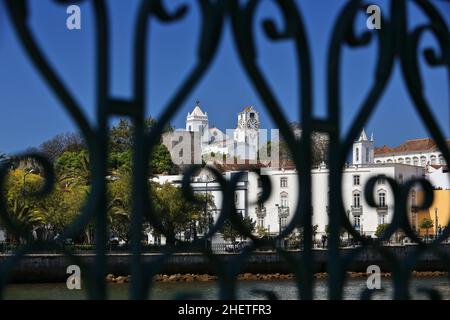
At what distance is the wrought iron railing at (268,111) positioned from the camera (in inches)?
41.3

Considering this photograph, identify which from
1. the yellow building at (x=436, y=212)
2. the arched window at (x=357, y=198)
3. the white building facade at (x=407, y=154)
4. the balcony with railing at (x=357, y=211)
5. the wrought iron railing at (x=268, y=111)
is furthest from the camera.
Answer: the white building facade at (x=407, y=154)

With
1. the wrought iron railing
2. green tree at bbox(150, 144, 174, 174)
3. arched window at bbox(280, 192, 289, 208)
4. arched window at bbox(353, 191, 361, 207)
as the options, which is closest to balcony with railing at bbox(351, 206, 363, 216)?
arched window at bbox(353, 191, 361, 207)

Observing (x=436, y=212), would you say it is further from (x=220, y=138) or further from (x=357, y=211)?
(x=220, y=138)

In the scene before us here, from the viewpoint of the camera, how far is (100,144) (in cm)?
106

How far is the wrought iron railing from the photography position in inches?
41.3

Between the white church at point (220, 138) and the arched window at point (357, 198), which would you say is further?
the white church at point (220, 138)

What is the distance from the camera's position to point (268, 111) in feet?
4.03

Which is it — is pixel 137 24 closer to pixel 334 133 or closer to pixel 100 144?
pixel 100 144

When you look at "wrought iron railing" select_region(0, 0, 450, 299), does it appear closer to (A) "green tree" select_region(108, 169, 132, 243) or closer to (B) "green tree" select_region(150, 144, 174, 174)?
(A) "green tree" select_region(108, 169, 132, 243)

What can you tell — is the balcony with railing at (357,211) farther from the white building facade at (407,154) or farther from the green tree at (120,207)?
the white building facade at (407,154)

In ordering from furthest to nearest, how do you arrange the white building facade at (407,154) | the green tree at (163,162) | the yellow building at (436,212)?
the white building facade at (407,154) < the green tree at (163,162) < the yellow building at (436,212)

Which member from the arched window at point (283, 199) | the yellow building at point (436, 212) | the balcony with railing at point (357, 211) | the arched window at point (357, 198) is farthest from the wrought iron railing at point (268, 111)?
the balcony with railing at point (357, 211)
